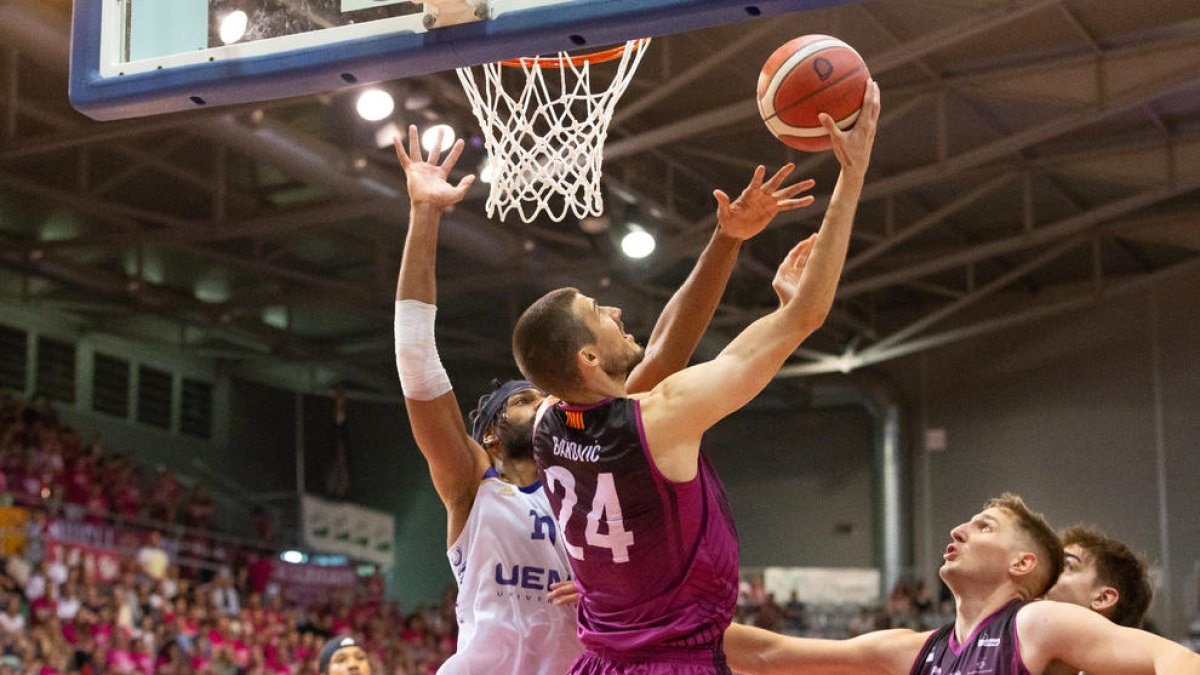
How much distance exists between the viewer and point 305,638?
56.3 feet

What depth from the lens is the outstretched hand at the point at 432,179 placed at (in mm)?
4023

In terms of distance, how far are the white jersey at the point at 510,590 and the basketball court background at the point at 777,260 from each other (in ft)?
28.6

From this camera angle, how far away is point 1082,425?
21.3m

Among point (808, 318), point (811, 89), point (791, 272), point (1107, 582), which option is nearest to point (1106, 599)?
point (1107, 582)

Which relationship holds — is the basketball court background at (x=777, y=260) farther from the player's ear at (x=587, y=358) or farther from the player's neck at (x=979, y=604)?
the player's ear at (x=587, y=358)

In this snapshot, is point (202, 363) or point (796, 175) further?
point (202, 363)

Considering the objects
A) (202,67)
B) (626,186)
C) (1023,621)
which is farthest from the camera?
(626,186)

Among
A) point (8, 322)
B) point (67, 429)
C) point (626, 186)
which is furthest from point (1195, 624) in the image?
point (8, 322)

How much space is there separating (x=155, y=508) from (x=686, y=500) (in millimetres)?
17263

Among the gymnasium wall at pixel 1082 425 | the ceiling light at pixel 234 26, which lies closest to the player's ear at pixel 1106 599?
the ceiling light at pixel 234 26

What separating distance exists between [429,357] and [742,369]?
938mm

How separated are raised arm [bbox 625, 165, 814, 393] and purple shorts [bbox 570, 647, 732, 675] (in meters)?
0.87

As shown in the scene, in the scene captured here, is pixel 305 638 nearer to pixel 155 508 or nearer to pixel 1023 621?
pixel 155 508

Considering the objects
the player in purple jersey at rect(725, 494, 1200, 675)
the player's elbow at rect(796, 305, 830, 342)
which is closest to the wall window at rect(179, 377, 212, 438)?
the player in purple jersey at rect(725, 494, 1200, 675)
